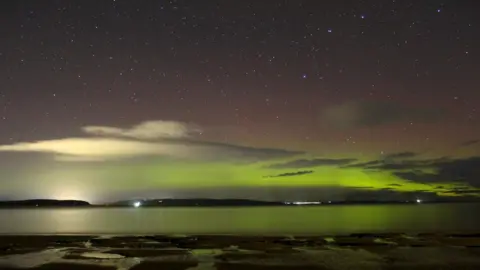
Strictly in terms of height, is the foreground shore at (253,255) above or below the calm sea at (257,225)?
below

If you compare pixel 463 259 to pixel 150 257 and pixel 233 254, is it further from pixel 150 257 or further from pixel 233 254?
pixel 150 257

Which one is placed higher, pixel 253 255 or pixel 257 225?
pixel 257 225

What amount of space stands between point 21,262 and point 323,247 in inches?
826

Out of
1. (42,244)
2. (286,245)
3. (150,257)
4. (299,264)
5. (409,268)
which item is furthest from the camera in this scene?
(42,244)

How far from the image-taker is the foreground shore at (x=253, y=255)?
92.8 ft

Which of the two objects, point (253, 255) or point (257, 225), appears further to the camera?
point (257, 225)

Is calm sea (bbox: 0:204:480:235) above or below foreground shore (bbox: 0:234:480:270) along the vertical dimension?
above

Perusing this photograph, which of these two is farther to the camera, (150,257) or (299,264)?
(150,257)

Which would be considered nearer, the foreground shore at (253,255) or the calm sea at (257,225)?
the foreground shore at (253,255)

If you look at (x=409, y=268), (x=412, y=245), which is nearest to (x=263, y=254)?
(x=409, y=268)

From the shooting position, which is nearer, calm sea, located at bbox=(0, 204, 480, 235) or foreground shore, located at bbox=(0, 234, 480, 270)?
foreground shore, located at bbox=(0, 234, 480, 270)

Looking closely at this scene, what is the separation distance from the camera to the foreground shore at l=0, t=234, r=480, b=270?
92.8ft

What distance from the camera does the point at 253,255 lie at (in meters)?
33.6

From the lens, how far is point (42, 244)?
44.2 metres
